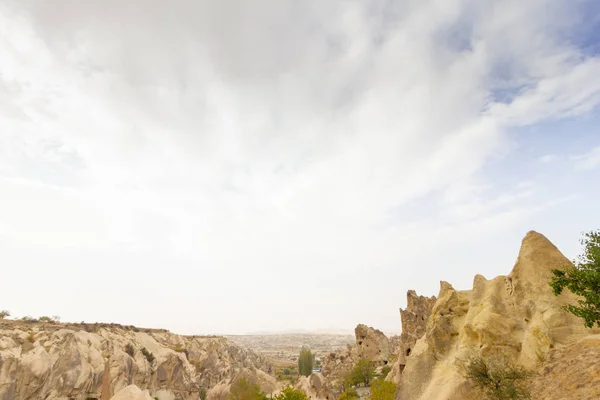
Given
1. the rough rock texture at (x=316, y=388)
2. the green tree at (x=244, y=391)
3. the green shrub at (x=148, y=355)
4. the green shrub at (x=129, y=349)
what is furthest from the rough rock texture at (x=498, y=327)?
the green shrub at (x=129, y=349)

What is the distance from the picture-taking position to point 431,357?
31500 millimetres

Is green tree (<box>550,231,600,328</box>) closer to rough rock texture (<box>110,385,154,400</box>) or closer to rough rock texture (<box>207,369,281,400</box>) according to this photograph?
rough rock texture (<box>110,385,154,400</box>)

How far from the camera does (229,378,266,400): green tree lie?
49656mm

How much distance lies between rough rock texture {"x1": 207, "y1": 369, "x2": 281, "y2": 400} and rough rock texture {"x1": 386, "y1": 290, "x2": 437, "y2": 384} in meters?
19.7

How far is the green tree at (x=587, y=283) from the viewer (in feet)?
71.0

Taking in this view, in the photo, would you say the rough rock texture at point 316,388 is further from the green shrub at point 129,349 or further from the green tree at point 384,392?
the green shrub at point 129,349

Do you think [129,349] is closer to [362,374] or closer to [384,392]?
[362,374]

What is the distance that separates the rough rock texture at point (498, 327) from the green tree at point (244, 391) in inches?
1015

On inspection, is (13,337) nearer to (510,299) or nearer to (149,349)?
(149,349)

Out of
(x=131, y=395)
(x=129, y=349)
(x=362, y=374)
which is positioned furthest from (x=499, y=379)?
(x=129, y=349)

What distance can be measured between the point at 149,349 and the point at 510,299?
83.3 meters

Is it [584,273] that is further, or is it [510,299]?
[510,299]

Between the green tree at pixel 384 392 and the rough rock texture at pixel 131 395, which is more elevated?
the rough rock texture at pixel 131 395

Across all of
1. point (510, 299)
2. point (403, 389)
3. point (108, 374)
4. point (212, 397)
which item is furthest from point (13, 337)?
point (510, 299)
